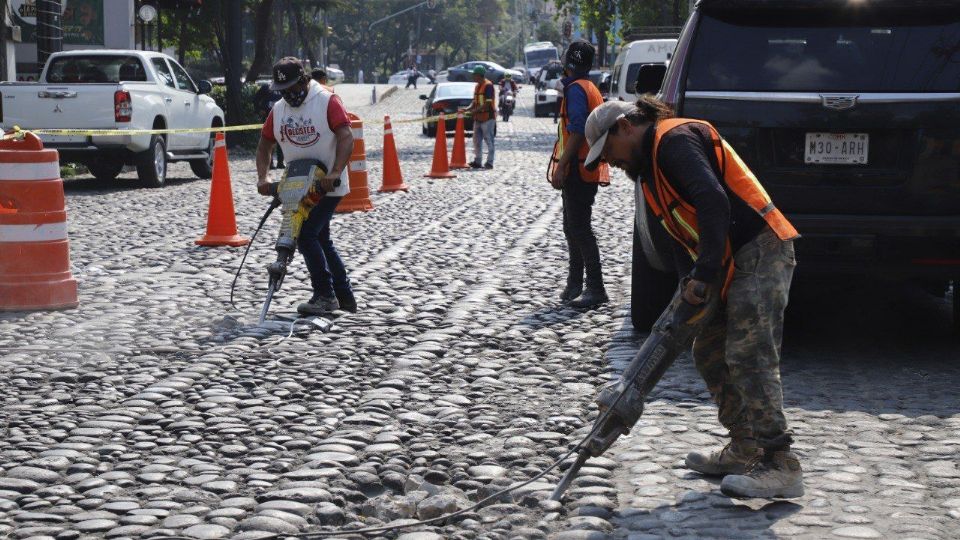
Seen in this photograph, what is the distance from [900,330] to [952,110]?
1.96m

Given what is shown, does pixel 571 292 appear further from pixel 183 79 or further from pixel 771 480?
→ pixel 183 79

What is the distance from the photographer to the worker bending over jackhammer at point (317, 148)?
887 cm

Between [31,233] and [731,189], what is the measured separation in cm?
583

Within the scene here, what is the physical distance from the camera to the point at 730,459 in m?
5.09

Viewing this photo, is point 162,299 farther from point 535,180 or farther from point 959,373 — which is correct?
point 535,180

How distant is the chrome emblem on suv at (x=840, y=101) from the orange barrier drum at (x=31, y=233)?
5.02 meters

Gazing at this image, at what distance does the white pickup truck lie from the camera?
18781 millimetres

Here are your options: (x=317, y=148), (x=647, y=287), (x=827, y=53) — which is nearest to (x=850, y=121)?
(x=827, y=53)

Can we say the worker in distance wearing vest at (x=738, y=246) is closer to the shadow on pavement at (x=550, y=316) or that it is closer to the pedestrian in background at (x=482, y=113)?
the shadow on pavement at (x=550, y=316)

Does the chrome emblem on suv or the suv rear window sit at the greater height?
the suv rear window

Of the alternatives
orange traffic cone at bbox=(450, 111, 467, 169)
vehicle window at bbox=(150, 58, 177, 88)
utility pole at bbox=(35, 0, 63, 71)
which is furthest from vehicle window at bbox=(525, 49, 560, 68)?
utility pole at bbox=(35, 0, 63, 71)

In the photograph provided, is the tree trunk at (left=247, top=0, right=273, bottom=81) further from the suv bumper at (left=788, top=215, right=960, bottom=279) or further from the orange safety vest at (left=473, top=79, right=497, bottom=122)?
the suv bumper at (left=788, top=215, right=960, bottom=279)

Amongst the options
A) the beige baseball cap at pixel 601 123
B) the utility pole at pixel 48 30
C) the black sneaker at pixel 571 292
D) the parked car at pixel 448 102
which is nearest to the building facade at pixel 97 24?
the parked car at pixel 448 102

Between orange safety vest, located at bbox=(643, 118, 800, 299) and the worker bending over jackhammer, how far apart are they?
165 inches
